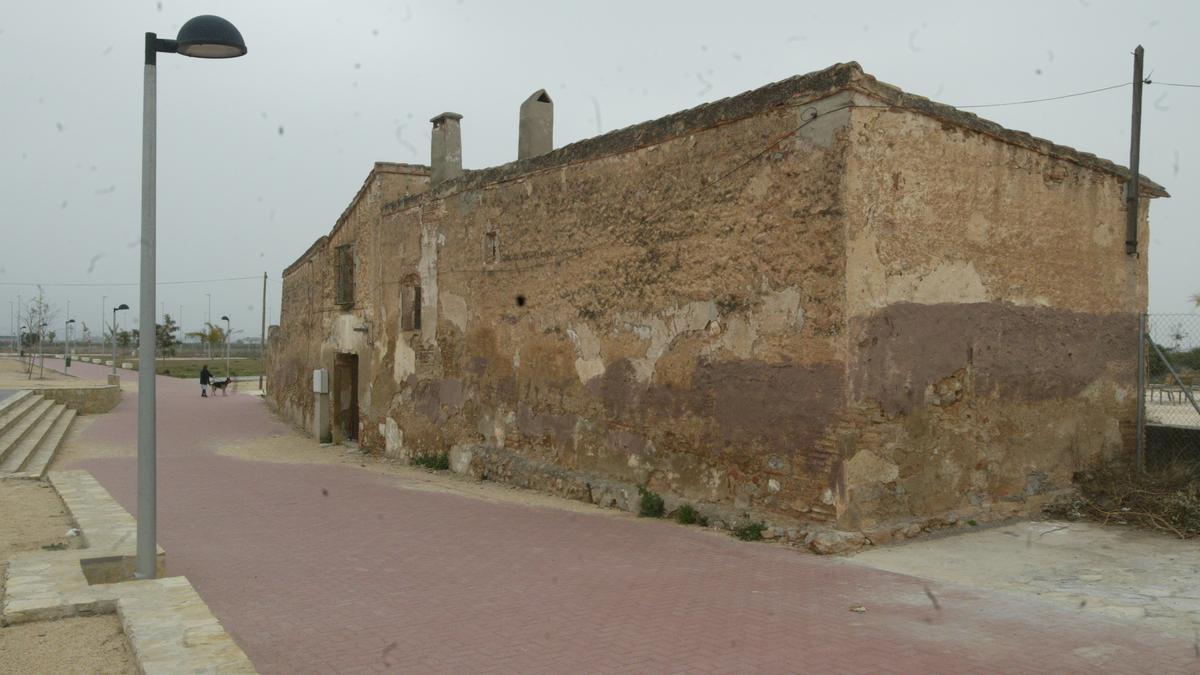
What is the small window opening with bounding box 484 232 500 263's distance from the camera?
13555mm

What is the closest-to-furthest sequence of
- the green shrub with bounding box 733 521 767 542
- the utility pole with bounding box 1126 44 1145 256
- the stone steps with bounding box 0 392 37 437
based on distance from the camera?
the green shrub with bounding box 733 521 767 542 → the utility pole with bounding box 1126 44 1145 256 → the stone steps with bounding box 0 392 37 437

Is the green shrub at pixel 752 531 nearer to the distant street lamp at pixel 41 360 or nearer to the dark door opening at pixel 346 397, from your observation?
the dark door opening at pixel 346 397

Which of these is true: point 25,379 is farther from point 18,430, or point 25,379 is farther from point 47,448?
point 47,448

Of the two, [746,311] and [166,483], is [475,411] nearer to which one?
[166,483]

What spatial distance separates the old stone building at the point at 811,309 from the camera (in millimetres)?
8453

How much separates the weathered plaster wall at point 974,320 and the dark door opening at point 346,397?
1413 centimetres

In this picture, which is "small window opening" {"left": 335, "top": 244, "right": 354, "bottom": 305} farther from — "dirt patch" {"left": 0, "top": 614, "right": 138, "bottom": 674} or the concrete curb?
"dirt patch" {"left": 0, "top": 614, "right": 138, "bottom": 674}

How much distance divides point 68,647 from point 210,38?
3869mm

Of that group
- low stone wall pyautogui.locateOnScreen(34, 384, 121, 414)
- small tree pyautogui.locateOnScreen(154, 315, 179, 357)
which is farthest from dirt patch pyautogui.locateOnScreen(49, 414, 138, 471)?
small tree pyautogui.locateOnScreen(154, 315, 179, 357)

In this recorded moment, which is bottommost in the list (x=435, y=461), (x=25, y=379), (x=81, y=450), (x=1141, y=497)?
(x=81, y=450)

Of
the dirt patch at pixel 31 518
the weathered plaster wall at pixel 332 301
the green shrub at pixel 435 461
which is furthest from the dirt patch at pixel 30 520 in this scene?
the weathered plaster wall at pixel 332 301

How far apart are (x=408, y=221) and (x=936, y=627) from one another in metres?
12.4

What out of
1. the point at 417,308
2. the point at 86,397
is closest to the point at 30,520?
the point at 417,308

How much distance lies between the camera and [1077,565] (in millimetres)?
7746
